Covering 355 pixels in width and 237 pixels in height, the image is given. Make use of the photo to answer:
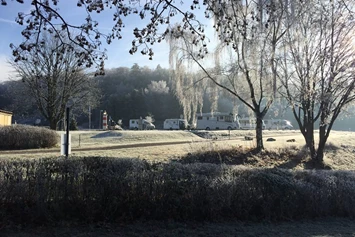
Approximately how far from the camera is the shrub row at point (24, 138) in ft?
58.3

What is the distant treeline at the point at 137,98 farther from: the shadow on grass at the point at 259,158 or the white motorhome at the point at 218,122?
the shadow on grass at the point at 259,158

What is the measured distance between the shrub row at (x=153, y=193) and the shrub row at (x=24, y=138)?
45.1ft

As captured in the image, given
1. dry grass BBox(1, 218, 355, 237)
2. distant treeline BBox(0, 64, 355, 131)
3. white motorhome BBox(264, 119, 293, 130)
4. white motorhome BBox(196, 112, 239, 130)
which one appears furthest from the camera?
distant treeline BBox(0, 64, 355, 131)

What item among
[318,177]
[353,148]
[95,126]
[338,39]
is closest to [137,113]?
[95,126]

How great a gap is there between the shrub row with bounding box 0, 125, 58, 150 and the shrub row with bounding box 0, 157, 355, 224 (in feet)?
45.1

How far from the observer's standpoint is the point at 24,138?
59.5ft

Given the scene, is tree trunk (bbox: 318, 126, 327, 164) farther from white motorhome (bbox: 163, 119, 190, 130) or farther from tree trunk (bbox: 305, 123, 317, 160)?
white motorhome (bbox: 163, 119, 190, 130)

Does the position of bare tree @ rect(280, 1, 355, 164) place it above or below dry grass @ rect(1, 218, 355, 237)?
above

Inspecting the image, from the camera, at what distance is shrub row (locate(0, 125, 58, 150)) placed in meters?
17.8

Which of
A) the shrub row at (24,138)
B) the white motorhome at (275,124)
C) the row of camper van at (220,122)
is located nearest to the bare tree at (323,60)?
the shrub row at (24,138)

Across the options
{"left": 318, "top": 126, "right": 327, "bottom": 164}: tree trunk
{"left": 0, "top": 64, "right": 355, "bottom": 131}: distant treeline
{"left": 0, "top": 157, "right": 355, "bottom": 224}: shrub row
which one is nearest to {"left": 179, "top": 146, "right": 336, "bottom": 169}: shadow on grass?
{"left": 318, "top": 126, "right": 327, "bottom": 164}: tree trunk

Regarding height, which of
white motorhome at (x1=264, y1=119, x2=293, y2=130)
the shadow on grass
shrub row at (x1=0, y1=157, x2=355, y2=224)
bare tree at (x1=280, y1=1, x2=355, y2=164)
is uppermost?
bare tree at (x1=280, y1=1, x2=355, y2=164)

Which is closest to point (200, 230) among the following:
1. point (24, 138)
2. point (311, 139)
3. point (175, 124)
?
point (311, 139)

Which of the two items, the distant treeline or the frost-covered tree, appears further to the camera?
the distant treeline
